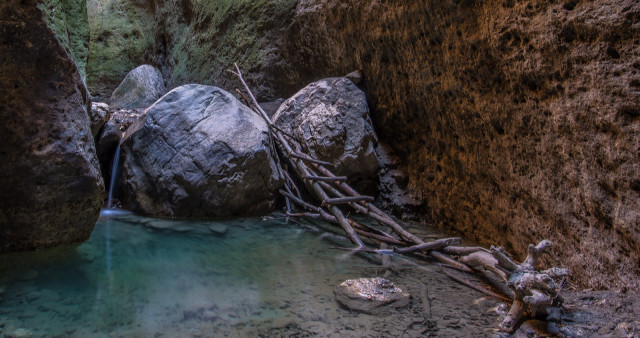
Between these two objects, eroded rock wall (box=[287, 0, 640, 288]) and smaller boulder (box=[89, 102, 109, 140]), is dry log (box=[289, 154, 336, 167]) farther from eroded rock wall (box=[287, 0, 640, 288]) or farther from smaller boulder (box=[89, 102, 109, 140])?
smaller boulder (box=[89, 102, 109, 140])

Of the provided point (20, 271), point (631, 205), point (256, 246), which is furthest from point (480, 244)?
point (20, 271)

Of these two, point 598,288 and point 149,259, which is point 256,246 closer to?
point 149,259

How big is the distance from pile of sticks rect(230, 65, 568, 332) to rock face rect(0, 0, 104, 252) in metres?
2.22

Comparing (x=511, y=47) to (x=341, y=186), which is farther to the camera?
(x=341, y=186)

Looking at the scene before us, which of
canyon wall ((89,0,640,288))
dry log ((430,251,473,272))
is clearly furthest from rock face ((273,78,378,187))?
dry log ((430,251,473,272))

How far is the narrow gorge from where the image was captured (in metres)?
2.13

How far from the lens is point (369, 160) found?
4.86 metres

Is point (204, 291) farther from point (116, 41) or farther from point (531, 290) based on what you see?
point (116, 41)

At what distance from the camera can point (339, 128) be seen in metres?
4.85

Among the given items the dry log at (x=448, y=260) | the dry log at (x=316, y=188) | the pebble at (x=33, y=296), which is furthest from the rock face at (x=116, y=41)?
the dry log at (x=448, y=260)

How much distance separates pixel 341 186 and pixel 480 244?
1549mm

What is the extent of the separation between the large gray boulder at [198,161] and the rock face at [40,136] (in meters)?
1.37

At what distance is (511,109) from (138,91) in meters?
7.62

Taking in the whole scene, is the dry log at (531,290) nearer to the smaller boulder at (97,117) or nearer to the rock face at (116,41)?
the smaller boulder at (97,117)
